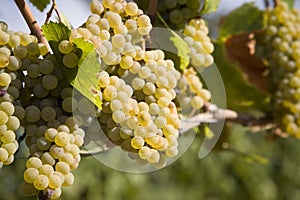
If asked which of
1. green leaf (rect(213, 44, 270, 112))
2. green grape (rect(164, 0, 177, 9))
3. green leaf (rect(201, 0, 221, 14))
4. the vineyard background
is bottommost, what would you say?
the vineyard background

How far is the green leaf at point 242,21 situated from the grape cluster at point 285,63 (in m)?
0.03

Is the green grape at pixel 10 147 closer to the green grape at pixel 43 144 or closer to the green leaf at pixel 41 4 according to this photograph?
the green grape at pixel 43 144

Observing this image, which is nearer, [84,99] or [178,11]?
[84,99]

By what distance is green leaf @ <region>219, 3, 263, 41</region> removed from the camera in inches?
38.9

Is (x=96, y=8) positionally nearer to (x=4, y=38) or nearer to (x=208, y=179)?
(x=4, y=38)

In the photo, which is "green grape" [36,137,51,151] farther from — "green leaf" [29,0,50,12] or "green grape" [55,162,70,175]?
"green leaf" [29,0,50,12]

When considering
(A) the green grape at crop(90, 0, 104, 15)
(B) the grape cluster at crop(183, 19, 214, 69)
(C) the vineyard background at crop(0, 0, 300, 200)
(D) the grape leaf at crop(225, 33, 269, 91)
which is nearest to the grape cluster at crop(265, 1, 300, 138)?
(D) the grape leaf at crop(225, 33, 269, 91)

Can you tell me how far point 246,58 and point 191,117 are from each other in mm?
267

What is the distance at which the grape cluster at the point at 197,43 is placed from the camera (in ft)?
2.28

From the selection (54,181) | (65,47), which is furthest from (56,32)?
(54,181)

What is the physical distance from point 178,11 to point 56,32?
0.24 meters

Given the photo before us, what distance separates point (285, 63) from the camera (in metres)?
0.91

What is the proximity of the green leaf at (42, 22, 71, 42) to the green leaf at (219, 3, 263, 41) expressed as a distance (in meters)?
0.56

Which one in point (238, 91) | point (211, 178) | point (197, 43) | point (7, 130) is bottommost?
point (211, 178)
